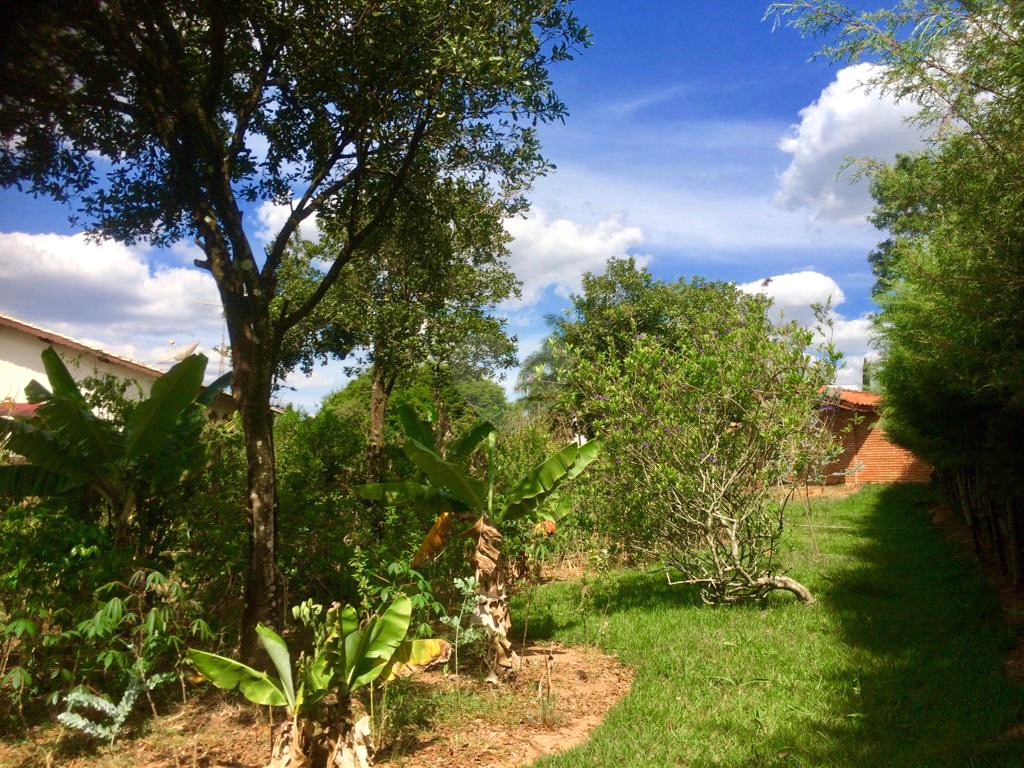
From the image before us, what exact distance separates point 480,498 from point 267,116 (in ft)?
15.3

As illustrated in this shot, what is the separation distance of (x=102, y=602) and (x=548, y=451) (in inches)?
310

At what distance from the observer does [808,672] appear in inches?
261

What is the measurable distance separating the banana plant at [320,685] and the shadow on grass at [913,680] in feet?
8.24

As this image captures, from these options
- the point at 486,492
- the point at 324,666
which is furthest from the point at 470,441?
the point at 324,666

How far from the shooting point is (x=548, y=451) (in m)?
12.3

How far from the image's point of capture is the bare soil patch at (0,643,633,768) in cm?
495

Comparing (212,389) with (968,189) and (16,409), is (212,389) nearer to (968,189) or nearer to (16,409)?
(16,409)

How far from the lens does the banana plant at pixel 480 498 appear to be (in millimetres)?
6527

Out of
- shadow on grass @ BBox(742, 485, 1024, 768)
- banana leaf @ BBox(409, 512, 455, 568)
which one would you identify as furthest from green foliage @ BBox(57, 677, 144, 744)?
shadow on grass @ BBox(742, 485, 1024, 768)

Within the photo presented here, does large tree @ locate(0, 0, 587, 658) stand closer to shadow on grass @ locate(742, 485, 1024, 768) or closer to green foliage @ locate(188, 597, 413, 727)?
green foliage @ locate(188, 597, 413, 727)

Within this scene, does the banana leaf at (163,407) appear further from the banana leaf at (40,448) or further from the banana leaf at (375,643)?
the banana leaf at (375,643)

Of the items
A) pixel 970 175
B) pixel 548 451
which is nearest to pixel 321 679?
pixel 970 175

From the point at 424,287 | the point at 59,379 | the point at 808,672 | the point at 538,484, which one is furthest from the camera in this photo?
the point at 424,287

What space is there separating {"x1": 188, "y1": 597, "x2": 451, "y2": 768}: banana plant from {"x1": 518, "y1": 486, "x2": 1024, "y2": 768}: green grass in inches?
53.0
